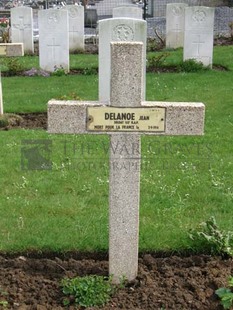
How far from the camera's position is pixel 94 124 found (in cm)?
353

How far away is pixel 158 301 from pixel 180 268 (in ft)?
1.52

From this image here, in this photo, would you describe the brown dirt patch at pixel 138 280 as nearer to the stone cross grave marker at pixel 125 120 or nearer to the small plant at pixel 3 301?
the small plant at pixel 3 301

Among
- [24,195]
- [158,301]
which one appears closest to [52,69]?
[24,195]

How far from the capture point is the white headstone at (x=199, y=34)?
12922 millimetres

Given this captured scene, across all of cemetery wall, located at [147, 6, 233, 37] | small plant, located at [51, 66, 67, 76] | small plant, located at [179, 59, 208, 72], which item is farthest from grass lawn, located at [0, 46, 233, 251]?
cemetery wall, located at [147, 6, 233, 37]

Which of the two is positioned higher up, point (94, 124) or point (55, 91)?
point (94, 124)

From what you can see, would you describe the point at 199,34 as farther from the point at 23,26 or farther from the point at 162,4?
the point at 162,4

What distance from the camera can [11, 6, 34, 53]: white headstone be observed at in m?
16.1

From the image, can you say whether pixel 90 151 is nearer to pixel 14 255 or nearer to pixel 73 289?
pixel 14 255

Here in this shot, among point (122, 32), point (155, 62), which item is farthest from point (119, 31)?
point (155, 62)

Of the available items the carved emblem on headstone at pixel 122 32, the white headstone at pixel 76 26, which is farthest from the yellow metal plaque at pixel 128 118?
the white headstone at pixel 76 26

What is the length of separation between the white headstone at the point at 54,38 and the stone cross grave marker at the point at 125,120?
940cm

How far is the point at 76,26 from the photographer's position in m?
16.0

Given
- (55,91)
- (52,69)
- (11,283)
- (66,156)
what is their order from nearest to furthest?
1. (11,283)
2. (66,156)
3. (55,91)
4. (52,69)
